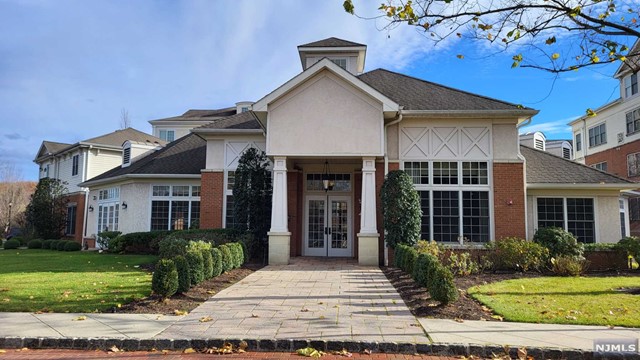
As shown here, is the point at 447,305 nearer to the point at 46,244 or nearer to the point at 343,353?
the point at 343,353


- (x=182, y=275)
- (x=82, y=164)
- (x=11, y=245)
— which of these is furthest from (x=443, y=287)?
(x=11, y=245)

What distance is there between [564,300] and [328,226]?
400 inches

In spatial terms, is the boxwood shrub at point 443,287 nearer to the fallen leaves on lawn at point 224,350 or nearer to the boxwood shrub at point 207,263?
the fallen leaves on lawn at point 224,350

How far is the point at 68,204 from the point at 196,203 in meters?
14.1

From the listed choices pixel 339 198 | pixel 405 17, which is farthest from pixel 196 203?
pixel 405 17

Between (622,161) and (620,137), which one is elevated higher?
(620,137)

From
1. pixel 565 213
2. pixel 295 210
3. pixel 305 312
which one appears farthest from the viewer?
pixel 295 210

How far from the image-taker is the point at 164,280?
8578 mm

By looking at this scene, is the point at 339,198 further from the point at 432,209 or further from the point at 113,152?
the point at 113,152

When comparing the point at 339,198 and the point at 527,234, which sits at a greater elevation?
the point at 339,198

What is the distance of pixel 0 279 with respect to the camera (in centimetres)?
1195

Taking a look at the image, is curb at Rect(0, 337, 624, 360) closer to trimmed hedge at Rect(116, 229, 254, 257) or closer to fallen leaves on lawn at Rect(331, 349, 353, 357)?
fallen leaves on lawn at Rect(331, 349, 353, 357)

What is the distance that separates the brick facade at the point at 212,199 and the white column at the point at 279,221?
358 centimetres

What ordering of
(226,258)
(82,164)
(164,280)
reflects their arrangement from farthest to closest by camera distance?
(82,164), (226,258), (164,280)
